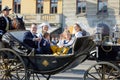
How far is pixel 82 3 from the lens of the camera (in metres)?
30.1

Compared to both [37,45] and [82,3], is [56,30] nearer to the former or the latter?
[82,3]

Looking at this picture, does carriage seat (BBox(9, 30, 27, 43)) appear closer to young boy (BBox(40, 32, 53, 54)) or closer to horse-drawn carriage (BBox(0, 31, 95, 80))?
horse-drawn carriage (BBox(0, 31, 95, 80))

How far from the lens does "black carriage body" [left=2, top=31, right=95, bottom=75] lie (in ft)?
24.1

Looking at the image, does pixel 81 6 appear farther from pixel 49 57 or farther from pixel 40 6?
pixel 49 57

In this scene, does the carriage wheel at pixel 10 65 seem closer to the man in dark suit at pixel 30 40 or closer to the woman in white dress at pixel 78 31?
the man in dark suit at pixel 30 40

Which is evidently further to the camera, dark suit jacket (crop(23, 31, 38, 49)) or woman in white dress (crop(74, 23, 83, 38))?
dark suit jacket (crop(23, 31, 38, 49))

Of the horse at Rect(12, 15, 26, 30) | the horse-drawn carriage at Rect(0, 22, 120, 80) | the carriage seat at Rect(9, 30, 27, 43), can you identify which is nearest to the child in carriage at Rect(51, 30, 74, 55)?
the horse-drawn carriage at Rect(0, 22, 120, 80)

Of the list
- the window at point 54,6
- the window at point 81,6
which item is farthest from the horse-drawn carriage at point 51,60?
the window at point 54,6

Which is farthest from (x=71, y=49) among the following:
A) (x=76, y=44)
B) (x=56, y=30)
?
(x=56, y=30)

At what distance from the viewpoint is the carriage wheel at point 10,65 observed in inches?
299

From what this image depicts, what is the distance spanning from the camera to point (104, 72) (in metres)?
7.20

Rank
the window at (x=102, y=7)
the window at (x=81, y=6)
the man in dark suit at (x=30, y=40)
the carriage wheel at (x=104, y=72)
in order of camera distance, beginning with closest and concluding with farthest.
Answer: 1. the carriage wheel at (x=104, y=72)
2. the man in dark suit at (x=30, y=40)
3. the window at (x=102, y=7)
4. the window at (x=81, y=6)

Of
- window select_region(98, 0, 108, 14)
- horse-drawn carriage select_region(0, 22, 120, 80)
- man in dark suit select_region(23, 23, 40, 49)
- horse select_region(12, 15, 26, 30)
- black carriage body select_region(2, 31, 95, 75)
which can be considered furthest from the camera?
window select_region(98, 0, 108, 14)

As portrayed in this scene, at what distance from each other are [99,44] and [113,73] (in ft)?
1.95
